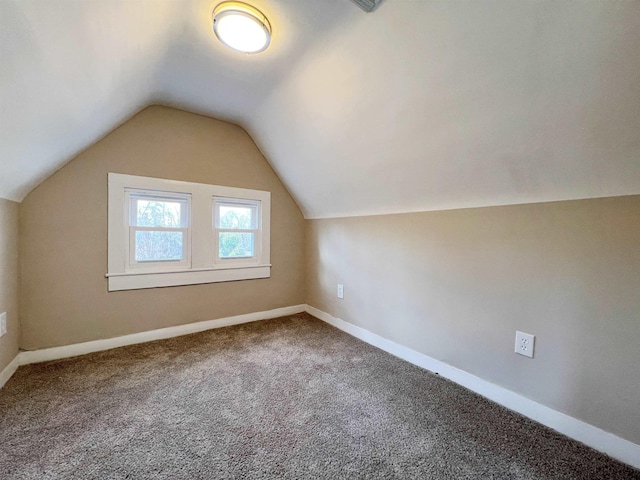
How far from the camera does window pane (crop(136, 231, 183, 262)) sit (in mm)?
2551

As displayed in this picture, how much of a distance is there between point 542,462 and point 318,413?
1099 mm

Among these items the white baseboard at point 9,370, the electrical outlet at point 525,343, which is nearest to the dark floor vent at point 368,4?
the electrical outlet at point 525,343

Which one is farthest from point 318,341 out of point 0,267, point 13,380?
point 0,267

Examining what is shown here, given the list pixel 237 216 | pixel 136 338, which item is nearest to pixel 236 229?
pixel 237 216

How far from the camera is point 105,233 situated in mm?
2342

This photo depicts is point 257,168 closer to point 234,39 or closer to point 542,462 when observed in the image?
point 234,39

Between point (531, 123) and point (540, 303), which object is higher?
point (531, 123)

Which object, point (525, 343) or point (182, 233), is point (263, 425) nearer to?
point (525, 343)

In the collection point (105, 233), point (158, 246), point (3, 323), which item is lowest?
point (3, 323)

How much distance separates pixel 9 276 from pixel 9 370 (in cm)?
67

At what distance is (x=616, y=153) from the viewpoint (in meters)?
1.21

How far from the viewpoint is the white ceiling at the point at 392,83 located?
41.4 inches

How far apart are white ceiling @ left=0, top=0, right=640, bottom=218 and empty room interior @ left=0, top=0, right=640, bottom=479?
1 cm

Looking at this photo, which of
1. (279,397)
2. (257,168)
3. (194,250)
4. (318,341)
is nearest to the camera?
(279,397)
